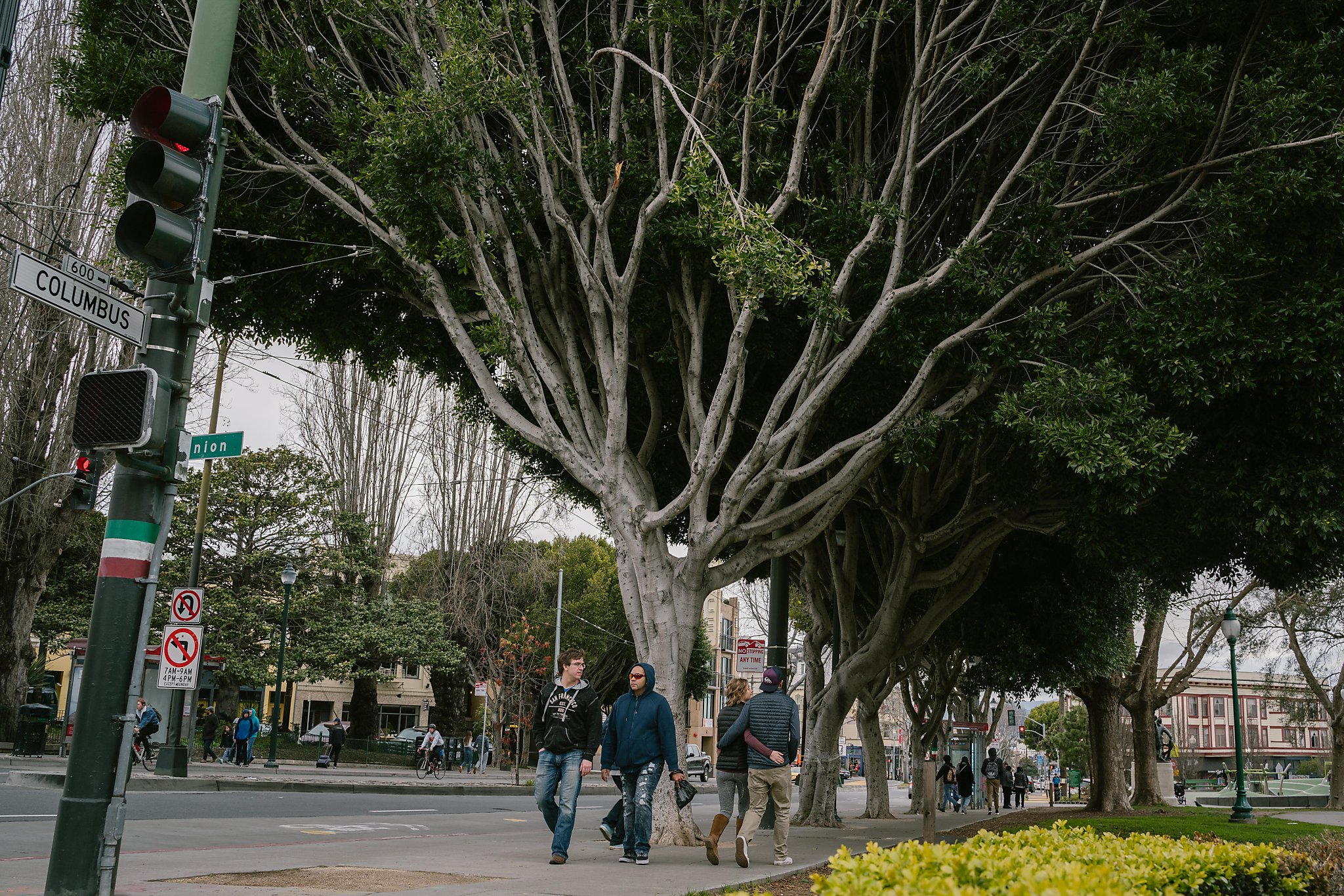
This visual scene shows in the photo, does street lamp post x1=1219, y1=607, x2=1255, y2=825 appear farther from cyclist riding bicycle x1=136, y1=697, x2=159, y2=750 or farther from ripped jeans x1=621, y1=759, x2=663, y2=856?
cyclist riding bicycle x1=136, y1=697, x2=159, y2=750

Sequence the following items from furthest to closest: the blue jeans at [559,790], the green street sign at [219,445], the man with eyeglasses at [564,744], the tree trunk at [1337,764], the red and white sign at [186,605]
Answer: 1. the tree trunk at [1337,764]
2. the red and white sign at [186,605]
3. the man with eyeglasses at [564,744]
4. the blue jeans at [559,790]
5. the green street sign at [219,445]

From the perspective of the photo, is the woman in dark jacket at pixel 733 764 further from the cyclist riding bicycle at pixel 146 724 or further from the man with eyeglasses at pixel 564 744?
the cyclist riding bicycle at pixel 146 724

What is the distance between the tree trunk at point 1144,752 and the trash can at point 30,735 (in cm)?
2710

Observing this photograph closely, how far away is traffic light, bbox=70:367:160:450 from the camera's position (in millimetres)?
5457

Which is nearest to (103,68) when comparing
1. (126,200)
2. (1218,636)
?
(126,200)

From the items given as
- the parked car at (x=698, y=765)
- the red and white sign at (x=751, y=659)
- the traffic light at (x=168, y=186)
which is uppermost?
the traffic light at (x=168, y=186)

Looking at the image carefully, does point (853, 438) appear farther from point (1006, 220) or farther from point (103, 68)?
point (103, 68)

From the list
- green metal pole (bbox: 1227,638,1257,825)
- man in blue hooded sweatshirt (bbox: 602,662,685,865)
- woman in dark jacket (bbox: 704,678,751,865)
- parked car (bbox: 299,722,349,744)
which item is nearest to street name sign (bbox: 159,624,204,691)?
man in blue hooded sweatshirt (bbox: 602,662,685,865)

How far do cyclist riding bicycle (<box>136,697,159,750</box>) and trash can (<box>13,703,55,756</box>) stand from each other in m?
2.14

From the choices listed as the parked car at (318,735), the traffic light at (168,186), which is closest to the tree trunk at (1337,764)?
the parked car at (318,735)

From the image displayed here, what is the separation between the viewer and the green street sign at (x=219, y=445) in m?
8.51

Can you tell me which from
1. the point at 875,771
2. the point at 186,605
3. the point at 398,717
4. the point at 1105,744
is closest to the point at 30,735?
the point at 186,605

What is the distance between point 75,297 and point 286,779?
2035 centimetres

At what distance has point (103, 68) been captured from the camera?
12469 mm
